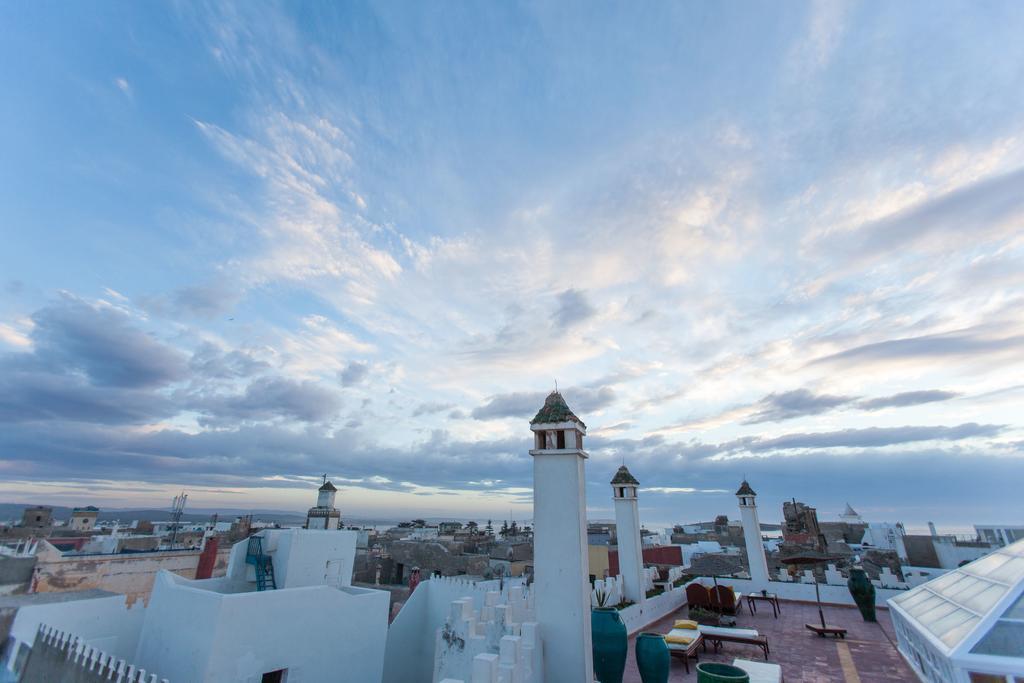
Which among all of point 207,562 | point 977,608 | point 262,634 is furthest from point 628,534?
point 207,562

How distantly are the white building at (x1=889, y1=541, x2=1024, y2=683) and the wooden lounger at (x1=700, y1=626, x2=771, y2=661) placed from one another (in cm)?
321

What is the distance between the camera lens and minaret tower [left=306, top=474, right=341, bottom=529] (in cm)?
A: 1959

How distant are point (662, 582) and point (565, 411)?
1796 cm

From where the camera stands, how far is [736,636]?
1243 cm

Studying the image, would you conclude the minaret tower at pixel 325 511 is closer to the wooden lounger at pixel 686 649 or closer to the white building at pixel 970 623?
the wooden lounger at pixel 686 649

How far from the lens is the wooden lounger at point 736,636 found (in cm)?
1233

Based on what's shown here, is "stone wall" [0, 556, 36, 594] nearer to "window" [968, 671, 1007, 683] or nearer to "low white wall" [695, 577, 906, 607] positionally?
"low white wall" [695, 577, 906, 607]

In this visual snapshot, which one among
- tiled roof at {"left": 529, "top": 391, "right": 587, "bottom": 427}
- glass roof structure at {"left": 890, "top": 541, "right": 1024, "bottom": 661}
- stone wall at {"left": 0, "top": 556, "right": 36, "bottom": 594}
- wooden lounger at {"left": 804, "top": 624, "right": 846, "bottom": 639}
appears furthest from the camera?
stone wall at {"left": 0, "top": 556, "right": 36, "bottom": 594}

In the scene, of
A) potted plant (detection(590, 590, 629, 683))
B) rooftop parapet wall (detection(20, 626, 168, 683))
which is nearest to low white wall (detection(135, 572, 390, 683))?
rooftop parapet wall (detection(20, 626, 168, 683))

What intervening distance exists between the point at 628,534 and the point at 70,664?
17575 mm

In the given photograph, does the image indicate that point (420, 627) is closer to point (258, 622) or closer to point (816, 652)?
point (258, 622)

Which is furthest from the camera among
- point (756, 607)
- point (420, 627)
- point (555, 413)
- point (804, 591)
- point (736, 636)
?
point (804, 591)

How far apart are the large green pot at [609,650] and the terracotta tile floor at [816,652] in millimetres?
2166

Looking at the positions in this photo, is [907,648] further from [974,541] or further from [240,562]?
[974,541]
